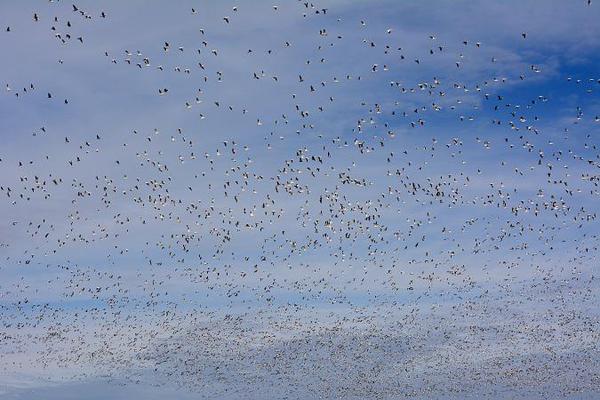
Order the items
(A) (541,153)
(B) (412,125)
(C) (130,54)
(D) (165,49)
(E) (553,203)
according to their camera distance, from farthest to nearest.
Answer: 1. (E) (553,203)
2. (A) (541,153)
3. (B) (412,125)
4. (C) (130,54)
5. (D) (165,49)

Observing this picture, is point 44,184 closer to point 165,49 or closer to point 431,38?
point 165,49

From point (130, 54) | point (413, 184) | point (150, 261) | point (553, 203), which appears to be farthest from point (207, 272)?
point (553, 203)

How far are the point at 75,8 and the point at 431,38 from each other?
84.2 ft

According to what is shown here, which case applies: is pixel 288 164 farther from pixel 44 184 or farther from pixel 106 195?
pixel 44 184

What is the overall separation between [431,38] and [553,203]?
26233 mm

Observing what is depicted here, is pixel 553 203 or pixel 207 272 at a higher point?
pixel 553 203

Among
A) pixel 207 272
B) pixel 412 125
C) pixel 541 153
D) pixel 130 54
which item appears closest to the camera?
pixel 130 54

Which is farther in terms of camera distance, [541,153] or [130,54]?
[541,153]

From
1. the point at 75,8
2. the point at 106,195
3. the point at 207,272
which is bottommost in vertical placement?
the point at 207,272

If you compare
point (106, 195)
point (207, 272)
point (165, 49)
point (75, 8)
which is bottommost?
point (207, 272)

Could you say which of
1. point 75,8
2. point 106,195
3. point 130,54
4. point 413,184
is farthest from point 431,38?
point 106,195

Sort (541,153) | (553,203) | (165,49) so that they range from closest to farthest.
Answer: (165,49) < (541,153) < (553,203)

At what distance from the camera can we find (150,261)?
79.8 m

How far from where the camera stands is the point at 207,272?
78250 mm
